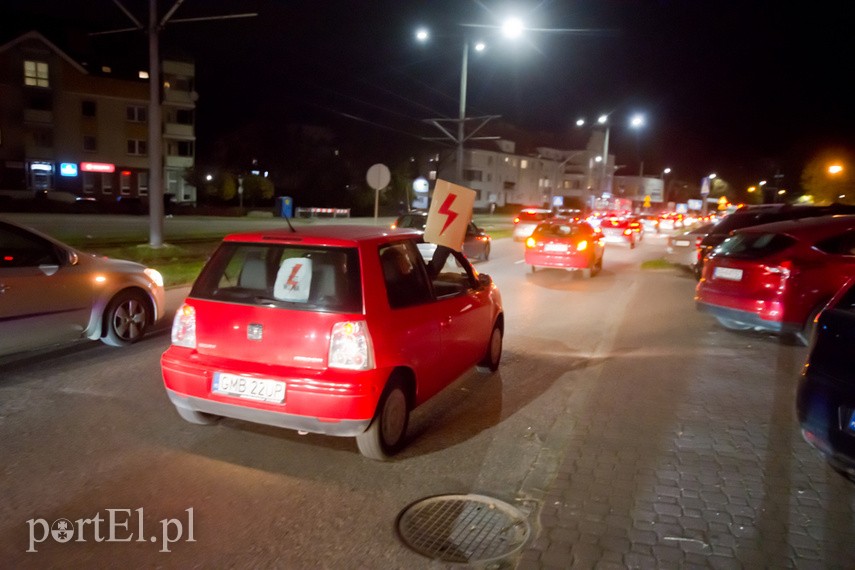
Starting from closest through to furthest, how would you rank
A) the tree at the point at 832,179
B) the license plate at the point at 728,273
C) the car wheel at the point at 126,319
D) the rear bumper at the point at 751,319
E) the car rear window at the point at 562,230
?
the car wheel at the point at 126,319
the rear bumper at the point at 751,319
the license plate at the point at 728,273
the car rear window at the point at 562,230
the tree at the point at 832,179

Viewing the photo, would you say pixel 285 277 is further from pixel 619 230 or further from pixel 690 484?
pixel 619 230

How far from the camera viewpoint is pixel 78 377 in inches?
276

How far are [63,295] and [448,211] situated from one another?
14.4 feet

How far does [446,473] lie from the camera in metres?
4.92

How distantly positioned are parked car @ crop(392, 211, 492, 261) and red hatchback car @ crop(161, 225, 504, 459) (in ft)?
44.9

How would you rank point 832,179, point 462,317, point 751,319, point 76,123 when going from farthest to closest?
point 76,123 → point 832,179 → point 751,319 → point 462,317

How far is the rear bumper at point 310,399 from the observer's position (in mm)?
4660

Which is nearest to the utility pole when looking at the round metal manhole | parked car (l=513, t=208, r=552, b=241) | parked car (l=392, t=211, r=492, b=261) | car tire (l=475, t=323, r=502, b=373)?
parked car (l=392, t=211, r=492, b=261)

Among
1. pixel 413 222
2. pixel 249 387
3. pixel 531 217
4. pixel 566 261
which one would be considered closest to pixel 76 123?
pixel 531 217

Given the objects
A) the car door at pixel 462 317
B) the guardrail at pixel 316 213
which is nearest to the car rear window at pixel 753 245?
the car door at pixel 462 317

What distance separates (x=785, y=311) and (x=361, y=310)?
6.41 metres

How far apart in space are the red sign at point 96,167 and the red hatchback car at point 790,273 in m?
53.6

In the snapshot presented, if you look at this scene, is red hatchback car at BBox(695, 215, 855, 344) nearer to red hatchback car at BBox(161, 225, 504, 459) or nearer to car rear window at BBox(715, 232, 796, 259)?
car rear window at BBox(715, 232, 796, 259)

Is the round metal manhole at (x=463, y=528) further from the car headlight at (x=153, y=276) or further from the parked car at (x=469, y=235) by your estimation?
the parked car at (x=469, y=235)
